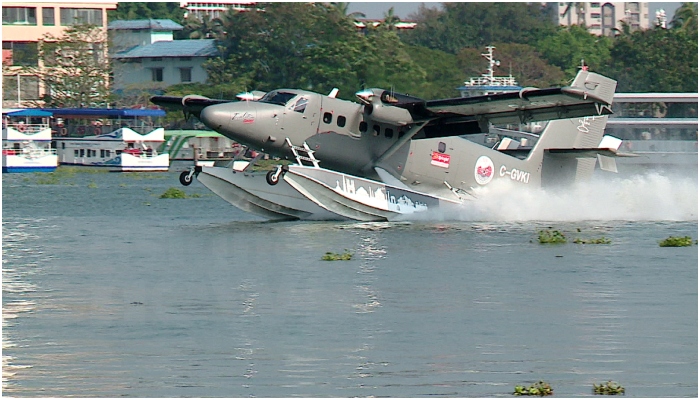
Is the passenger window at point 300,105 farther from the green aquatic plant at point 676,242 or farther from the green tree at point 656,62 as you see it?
the green tree at point 656,62

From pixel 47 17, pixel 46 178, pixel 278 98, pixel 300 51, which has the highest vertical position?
pixel 47 17

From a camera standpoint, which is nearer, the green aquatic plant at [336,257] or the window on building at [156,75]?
the green aquatic plant at [336,257]

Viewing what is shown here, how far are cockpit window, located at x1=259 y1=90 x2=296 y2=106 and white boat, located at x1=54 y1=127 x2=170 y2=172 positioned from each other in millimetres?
40350

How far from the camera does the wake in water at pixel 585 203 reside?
3105 cm

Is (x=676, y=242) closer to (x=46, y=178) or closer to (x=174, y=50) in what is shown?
(x=46, y=178)

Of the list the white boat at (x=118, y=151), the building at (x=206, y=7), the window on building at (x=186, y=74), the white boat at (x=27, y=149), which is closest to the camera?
the white boat at (x=27, y=149)

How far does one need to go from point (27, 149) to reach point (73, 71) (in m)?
15.1

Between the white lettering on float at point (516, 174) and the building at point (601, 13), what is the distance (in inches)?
4650

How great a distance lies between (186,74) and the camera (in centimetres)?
9656

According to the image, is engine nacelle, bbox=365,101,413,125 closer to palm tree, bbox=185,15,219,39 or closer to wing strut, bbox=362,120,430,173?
wing strut, bbox=362,120,430,173

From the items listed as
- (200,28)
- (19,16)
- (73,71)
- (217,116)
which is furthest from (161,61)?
(217,116)

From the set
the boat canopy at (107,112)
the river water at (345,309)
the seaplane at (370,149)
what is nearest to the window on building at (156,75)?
the boat canopy at (107,112)

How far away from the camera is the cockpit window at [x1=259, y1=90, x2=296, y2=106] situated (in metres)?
28.4

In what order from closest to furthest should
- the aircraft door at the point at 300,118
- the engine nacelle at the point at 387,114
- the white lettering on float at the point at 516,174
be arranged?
the aircraft door at the point at 300,118
the engine nacelle at the point at 387,114
the white lettering on float at the point at 516,174
